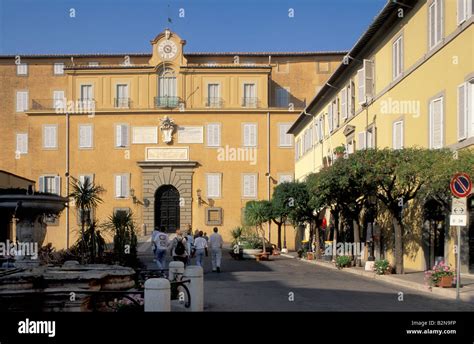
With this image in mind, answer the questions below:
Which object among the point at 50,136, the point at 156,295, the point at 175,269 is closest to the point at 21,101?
the point at 50,136

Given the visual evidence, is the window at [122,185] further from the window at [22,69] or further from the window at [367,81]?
the window at [367,81]

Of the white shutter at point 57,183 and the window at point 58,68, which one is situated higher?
the window at point 58,68

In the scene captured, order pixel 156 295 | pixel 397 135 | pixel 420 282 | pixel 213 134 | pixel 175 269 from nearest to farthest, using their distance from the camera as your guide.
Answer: pixel 156 295, pixel 175 269, pixel 420 282, pixel 397 135, pixel 213 134

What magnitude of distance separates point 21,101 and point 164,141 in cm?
1300

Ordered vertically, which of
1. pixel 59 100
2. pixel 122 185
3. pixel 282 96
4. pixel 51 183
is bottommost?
pixel 122 185

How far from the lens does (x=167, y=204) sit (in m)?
51.7

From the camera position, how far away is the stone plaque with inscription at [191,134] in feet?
169

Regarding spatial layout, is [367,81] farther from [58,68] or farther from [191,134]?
[58,68]

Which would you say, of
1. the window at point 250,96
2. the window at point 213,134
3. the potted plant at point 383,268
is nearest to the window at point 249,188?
the window at point 213,134

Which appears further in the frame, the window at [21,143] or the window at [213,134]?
the window at [21,143]

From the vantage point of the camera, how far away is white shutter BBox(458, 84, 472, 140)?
1833 centimetres

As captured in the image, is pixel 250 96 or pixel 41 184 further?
pixel 250 96

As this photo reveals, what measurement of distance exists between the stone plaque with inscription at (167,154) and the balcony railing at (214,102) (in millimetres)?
3831

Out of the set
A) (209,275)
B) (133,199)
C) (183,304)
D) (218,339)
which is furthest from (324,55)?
(218,339)
